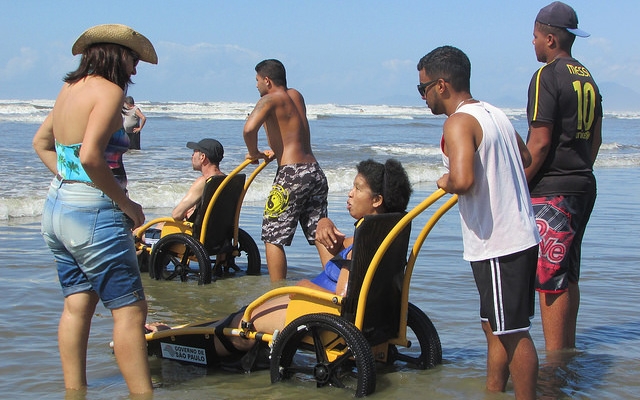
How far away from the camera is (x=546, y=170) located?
4.06m

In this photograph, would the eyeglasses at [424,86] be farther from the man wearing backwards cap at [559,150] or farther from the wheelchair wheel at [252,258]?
the wheelchair wheel at [252,258]

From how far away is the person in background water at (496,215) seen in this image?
121 inches

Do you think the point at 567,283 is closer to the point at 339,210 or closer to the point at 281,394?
the point at 281,394

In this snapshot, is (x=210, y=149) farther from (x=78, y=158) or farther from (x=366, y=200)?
(x=78, y=158)

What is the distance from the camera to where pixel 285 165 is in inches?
239

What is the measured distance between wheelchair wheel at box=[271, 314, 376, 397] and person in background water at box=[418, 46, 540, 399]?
0.62m

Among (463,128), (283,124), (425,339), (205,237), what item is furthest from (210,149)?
(463,128)

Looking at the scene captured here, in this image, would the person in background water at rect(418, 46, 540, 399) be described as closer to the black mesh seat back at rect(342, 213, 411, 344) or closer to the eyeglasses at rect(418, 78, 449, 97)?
the eyeglasses at rect(418, 78, 449, 97)

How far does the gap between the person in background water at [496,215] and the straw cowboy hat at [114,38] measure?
4.10 ft

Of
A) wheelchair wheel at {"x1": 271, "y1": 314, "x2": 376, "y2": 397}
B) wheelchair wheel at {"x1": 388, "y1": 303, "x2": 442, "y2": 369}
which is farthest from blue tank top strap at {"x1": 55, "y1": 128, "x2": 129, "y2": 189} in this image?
wheelchair wheel at {"x1": 388, "y1": 303, "x2": 442, "y2": 369}

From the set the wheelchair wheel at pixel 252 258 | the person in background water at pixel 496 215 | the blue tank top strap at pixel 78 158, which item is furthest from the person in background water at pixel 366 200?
the wheelchair wheel at pixel 252 258

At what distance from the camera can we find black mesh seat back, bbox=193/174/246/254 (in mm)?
6422

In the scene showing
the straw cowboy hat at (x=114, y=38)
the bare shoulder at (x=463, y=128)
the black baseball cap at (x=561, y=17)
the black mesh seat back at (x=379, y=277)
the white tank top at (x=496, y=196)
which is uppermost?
the black baseball cap at (x=561, y=17)

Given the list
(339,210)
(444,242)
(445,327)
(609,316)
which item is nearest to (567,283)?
(445,327)
